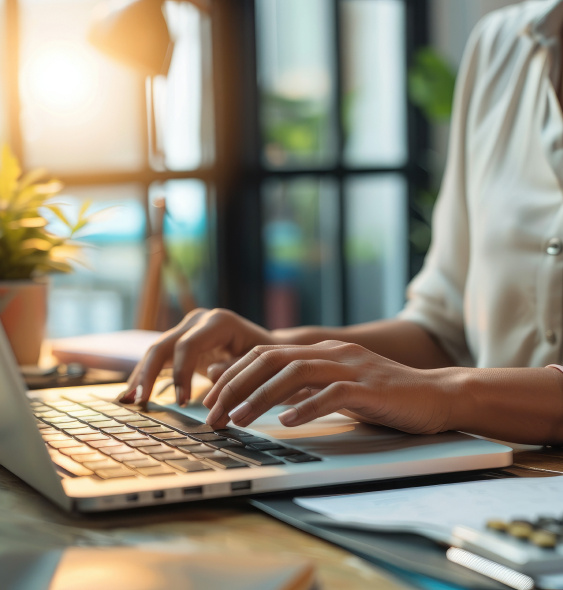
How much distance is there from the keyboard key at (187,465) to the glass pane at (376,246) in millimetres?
3166

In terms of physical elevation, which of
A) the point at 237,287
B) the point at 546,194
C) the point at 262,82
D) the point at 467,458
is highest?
the point at 262,82

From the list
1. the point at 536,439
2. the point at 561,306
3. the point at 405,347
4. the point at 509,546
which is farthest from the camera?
the point at 405,347

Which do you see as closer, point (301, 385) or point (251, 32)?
point (301, 385)

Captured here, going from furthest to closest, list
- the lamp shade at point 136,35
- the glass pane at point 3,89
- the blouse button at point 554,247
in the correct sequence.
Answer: the glass pane at point 3,89
the lamp shade at point 136,35
the blouse button at point 554,247

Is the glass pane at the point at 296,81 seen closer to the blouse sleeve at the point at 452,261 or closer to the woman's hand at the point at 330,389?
the blouse sleeve at the point at 452,261

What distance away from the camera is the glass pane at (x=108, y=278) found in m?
3.20

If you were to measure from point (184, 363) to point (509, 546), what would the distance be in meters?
0.50

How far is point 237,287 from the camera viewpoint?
3.47 m

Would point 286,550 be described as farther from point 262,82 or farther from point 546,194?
point 262,82

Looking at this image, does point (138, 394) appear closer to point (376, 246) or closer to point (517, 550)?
point (517, 550)

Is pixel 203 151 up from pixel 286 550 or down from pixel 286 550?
up

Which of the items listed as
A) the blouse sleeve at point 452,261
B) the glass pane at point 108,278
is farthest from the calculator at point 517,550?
the glass pane at point 108,278

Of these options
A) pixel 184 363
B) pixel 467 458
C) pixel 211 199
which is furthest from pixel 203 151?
pixel 467 458

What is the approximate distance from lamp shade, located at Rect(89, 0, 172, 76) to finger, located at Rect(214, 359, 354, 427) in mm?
1330
